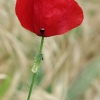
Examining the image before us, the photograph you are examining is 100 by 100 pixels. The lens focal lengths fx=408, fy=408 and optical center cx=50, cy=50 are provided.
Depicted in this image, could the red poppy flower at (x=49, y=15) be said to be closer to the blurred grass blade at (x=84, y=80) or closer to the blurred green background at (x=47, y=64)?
the blurred green background at (x=47, y=64)

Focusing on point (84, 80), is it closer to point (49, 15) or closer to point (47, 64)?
point (47, 64)

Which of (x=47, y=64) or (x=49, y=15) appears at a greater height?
(x=49, y=15)

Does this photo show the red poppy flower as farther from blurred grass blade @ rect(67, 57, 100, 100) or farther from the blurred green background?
blurred grass blade @ rect(67, 57, 100, 100)

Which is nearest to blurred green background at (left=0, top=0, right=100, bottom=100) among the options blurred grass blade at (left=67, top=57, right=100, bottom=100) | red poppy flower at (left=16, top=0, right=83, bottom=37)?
blurred grass blade at (left=67, top=57, right=100, bottom=100)

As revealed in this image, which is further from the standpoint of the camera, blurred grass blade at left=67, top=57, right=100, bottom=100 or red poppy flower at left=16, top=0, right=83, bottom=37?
blurred grass blade at left=67, top=57, right=100, bottom=100

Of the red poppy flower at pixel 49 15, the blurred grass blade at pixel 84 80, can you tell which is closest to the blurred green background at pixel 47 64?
the blurred grass blade at pixel 84 80

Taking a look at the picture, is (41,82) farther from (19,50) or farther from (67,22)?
(67,22)

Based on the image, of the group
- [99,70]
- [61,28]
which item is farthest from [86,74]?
[61,28]

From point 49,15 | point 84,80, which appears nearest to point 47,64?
point 84,80

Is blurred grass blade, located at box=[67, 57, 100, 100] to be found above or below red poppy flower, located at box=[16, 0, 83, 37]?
below
